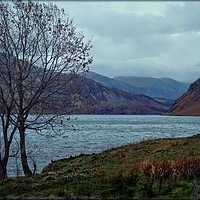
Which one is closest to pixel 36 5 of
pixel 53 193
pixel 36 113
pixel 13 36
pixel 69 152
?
pixel 13 36

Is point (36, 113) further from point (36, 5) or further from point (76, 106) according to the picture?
point (36, 5)

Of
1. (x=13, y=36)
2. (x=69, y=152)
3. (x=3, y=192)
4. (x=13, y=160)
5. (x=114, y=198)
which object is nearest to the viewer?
(x=114, y=198)

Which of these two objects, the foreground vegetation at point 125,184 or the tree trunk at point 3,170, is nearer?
the foreground vegetation at point 125,184

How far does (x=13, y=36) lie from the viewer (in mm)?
22531

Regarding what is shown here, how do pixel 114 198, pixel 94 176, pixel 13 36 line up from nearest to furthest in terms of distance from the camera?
pixel 114 198
pixel 94 176
pixel 13 36

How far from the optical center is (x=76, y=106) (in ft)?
78.1

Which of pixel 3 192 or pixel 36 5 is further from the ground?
pixel 36 5

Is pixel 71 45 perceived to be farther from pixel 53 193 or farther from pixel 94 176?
pixel 53 193

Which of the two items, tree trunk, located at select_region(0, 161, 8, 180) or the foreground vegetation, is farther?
tree trunk, located at select_region(0, 161, 8, 180)

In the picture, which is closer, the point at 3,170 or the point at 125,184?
the point at 125,184

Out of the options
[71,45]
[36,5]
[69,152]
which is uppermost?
[36,5]

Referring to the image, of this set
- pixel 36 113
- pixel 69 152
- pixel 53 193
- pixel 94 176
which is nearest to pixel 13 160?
pixel 69 152

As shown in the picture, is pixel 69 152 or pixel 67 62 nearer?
pixel 67 62

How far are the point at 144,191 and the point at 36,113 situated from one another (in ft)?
37.7
